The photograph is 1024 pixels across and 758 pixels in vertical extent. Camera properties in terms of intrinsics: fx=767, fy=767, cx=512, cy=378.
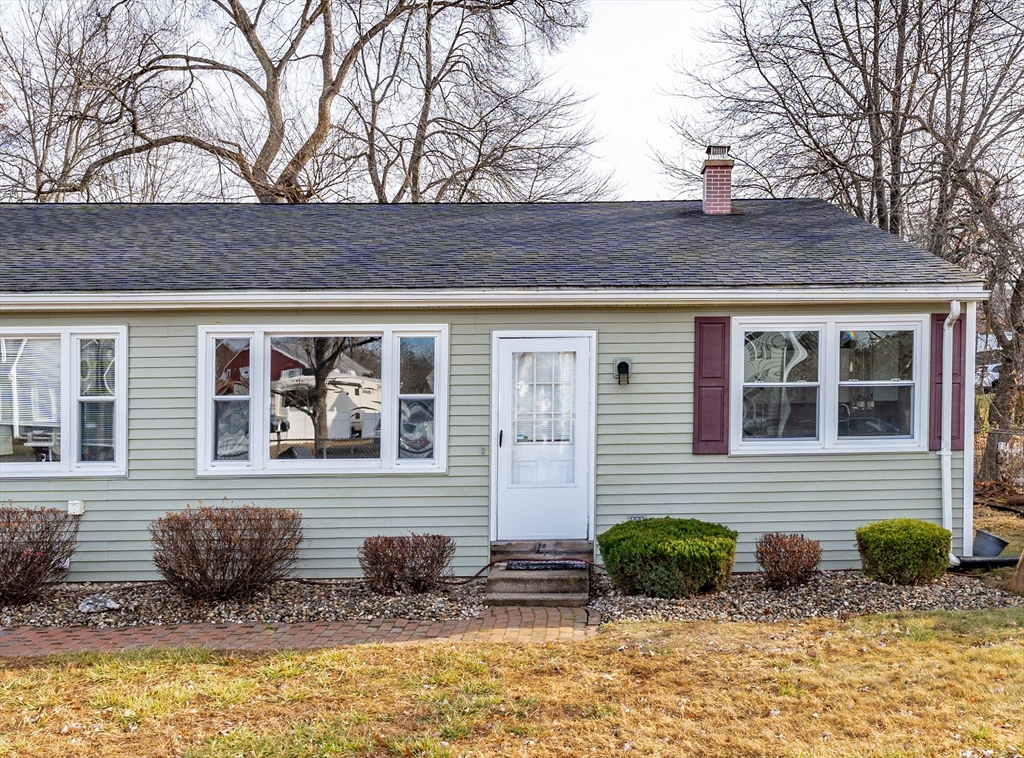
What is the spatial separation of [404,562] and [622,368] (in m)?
2.72

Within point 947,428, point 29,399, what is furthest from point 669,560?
point 29,399

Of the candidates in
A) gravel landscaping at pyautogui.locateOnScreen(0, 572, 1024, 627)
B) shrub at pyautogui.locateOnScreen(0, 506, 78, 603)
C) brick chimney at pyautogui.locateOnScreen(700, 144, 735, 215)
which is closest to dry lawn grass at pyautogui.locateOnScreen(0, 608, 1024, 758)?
gravel landscaping at pyautogui.locateOnScreen(0, 572, 1024, 627)

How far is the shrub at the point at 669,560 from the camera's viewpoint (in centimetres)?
628

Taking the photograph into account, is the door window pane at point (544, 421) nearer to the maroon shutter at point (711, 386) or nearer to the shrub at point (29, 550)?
the maroon shutter at point (711, 386)

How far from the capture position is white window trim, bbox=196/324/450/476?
733 centimetres

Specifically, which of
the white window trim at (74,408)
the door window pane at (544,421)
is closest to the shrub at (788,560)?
the door window pane at (544,421)

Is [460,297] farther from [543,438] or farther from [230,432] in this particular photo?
[230,432]

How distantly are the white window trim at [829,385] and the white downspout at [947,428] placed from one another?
0.15 metres

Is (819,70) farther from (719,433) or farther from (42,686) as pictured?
(42,686)

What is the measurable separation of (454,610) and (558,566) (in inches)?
44.7

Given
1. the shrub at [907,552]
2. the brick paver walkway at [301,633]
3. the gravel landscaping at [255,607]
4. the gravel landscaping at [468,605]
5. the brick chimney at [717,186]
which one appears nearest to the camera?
the brick paver walkway at [301,633]

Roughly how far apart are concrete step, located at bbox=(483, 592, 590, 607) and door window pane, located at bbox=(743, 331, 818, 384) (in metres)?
2.68

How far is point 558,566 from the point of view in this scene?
7.01 meters

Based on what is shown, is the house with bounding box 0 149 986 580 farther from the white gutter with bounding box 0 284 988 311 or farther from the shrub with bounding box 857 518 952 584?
the shrub with bounding box 857 518 952 584
